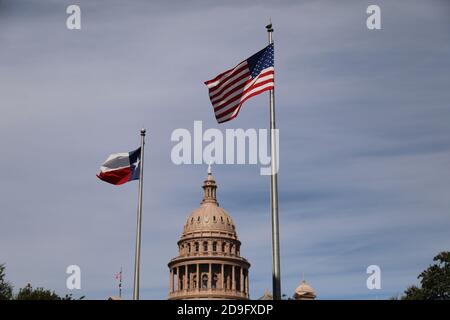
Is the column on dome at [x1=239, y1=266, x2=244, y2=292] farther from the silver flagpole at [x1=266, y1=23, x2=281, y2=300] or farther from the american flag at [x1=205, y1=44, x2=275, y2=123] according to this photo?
the silver flagpole at [x1=266, y1=23, x2=281, y2=300]

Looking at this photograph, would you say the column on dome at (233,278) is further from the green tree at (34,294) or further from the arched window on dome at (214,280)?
the green tree at (34,294)

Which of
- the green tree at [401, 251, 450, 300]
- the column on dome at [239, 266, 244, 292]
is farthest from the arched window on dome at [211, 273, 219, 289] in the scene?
the green tree at [401, 251, 450, 300]

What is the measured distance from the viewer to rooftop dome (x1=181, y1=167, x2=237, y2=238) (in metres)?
142

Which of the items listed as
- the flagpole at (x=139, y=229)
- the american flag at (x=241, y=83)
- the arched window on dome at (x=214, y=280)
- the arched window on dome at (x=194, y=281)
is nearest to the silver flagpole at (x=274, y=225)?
the american flag at (x=241, y=83)

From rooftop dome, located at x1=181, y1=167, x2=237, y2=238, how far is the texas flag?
104426mm

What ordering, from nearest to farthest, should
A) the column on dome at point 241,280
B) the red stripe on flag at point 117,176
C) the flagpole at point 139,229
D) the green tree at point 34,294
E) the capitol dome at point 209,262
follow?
1. the flagpole at point 139,229
2. the red stripe on flag at point 117,176
3. the green tree at point 34,294
4. the capitol dome at point 209,262
5. the column on dome at point 241,280

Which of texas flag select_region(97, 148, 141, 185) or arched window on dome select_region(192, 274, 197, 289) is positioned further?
arched window on dome select_region(192, 274, 197, 289)

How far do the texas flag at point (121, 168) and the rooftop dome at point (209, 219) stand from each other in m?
104

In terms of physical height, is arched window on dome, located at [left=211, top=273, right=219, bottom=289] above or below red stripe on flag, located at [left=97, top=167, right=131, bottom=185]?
below

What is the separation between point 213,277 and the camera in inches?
5335

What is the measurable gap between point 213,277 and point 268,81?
114695mm

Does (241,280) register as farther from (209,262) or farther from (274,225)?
(274,225)

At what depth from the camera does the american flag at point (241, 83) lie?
24.2m
